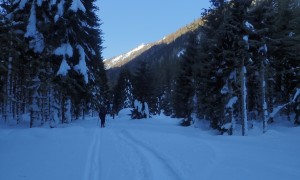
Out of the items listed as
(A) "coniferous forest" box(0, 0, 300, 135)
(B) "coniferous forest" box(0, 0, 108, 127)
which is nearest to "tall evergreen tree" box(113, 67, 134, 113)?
(A) "coniferous forest" box(0, 0, 300, 135)

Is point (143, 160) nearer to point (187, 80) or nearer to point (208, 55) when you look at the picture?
point (208, 55)

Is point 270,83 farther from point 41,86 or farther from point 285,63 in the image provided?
point 41,86

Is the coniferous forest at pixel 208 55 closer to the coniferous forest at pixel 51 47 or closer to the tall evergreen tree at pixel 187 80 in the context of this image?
the coniferous forest at pixel 51 47

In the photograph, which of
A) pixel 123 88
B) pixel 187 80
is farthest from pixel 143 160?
pixel 123 88

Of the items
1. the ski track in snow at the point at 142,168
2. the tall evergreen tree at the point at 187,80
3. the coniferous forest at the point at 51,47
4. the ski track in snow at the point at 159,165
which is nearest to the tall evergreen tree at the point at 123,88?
the tall evergreen tree at the point at 187,80

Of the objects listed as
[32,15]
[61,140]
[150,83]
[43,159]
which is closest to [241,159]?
[43,159]

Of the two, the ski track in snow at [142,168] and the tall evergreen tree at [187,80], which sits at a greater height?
the tall evergreen tree at [187,80]

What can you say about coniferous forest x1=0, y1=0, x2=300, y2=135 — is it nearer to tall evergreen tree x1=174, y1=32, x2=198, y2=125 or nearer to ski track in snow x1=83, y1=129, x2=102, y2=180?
tall evergreen tree x1=174, y1=32, x2=198, y2=125

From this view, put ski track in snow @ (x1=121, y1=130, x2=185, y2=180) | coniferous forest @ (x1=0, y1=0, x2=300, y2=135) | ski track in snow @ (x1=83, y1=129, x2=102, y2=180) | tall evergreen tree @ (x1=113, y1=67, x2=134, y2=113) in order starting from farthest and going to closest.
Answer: tall evergreen tree @ (x1=113, y1=67, x2=134, y2=113) → coniferous forest @ (x1=0, y1=0, x2=300, y2=135) → ski track in snow @ (x1=83, y1=129, x2=102, y2=180) → ski track in snow @ (x1=121, y1=130, x2=185, y2=180)

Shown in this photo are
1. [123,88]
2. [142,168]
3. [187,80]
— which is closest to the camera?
[142,168]

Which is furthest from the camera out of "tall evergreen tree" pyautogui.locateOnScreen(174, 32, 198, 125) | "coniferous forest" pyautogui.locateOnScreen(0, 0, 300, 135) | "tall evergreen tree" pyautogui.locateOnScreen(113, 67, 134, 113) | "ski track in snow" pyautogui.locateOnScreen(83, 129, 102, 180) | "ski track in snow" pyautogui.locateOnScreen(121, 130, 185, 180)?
"tall evergreen tree" pyautogui.locateOnScreen(113, 67, 134, 113)

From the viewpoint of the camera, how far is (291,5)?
1410 inches

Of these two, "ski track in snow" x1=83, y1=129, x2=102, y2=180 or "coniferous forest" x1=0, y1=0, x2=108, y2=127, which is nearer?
"ski track in snow" x1=83, y1=129, x2=102, y2=180

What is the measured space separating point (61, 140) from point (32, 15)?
1159 cm
